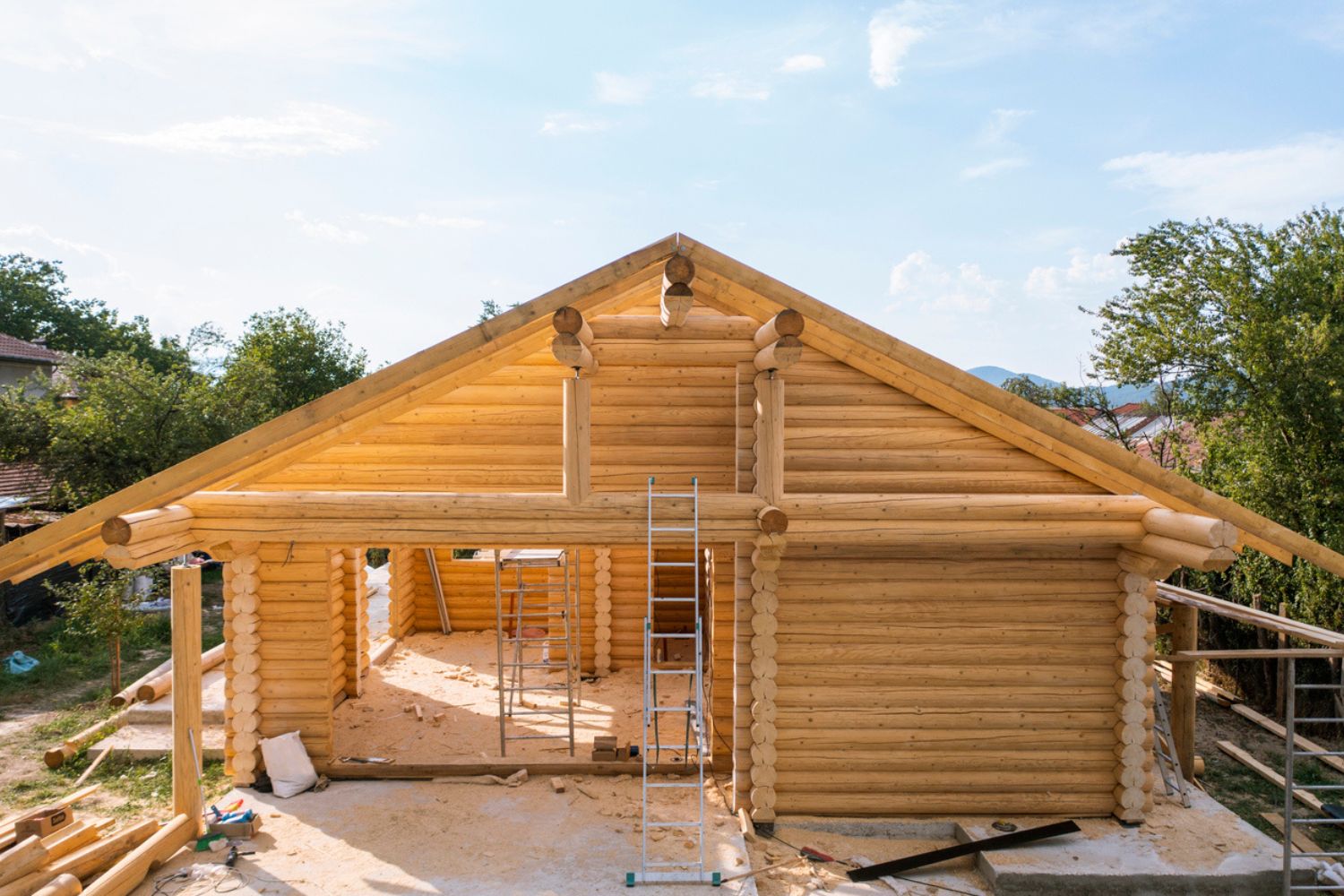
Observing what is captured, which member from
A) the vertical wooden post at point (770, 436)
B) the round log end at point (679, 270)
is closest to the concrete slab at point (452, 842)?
the vertical wooden post at point (770, 436)

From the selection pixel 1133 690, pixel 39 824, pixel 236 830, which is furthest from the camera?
pixel 1133 690

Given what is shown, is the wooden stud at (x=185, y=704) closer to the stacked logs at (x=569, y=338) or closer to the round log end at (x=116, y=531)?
the round log end at (x=116, y=531)

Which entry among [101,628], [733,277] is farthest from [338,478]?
[101,628]

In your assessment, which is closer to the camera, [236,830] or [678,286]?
[678,286]

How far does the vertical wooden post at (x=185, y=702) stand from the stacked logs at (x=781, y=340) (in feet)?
20.3

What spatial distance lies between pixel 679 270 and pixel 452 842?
6.24 meters

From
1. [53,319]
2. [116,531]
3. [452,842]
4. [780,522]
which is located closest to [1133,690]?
[780,522]

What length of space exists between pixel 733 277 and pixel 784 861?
19.2ft

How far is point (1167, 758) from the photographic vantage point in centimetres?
999

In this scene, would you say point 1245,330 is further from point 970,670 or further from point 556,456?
point 556,456

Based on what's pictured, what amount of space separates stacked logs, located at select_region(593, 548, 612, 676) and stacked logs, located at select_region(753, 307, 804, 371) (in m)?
7.19

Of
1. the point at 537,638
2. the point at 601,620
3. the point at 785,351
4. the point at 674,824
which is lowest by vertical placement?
the point at 674,824

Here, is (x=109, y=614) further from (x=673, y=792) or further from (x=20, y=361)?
(x=20, y=361)

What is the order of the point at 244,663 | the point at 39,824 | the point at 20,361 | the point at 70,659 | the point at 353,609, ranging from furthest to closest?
the point at 20,361
the point at 70,659
the point at 353,609
the point at 244,663
the point at 39,824
